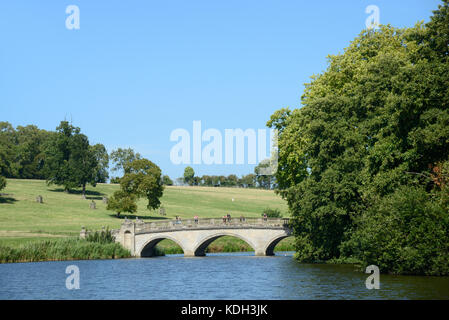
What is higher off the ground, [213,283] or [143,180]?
[143,180]

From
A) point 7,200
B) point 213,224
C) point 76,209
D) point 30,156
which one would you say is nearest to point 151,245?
point 213,224

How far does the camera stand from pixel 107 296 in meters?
31.4

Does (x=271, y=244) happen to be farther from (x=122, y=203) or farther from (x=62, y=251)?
(x=122, y=203)

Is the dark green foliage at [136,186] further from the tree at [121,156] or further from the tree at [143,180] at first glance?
the tree at [121,156]

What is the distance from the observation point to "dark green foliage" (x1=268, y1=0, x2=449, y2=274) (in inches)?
1368

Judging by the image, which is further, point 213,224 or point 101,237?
point 213,224

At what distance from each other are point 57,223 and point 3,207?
48.1 ft

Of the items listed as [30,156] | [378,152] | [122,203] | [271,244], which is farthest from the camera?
[30,156]

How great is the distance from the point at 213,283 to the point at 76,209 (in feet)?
215

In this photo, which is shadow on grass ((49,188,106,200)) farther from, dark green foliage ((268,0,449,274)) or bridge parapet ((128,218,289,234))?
dark green foliage ((268,0,449,274))

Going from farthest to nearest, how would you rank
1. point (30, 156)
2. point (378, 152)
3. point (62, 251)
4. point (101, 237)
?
point (30, 156), point (101, 237), point (62, 251), point (378, 152)

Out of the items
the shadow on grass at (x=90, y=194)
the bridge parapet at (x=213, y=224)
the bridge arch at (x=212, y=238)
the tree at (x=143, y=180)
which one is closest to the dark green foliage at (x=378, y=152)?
the bridge parapet at (x=213, y=224)

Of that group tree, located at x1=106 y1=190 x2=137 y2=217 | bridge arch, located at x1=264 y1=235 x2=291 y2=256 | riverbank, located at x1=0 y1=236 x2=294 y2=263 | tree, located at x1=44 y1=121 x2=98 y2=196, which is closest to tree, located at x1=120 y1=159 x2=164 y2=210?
tree, located at x1=106 y1=190 x2=137 y2=217

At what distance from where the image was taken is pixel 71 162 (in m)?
109
